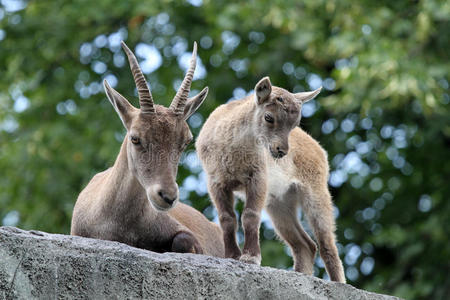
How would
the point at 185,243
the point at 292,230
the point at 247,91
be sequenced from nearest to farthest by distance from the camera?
the point at 185,243 → the point at 292,230 → the point at 247,91

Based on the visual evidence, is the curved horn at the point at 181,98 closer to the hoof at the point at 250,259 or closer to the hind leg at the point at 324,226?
the hoof at the point at 250,259

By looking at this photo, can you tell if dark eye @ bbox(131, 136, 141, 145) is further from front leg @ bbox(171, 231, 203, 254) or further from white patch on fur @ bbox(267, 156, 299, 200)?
white patch on fur @ bbox(267, 156, 299, 200)

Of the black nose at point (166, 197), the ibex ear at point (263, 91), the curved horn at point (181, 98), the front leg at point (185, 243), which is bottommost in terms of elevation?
the front leg at point (185, 243)

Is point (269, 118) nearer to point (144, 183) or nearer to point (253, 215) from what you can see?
point (253, 215)

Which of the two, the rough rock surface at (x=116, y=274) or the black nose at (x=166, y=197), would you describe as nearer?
the rough rock surface at (x=116, y=274)

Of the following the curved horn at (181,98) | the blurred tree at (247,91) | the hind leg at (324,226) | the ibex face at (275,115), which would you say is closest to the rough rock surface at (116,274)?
the curved horn at (181,98)

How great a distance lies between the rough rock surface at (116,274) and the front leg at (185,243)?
0.87 m

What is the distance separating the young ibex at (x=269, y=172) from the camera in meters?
6.40

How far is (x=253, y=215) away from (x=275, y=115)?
2.75ft

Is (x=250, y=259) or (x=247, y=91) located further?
(x=247, y=91)

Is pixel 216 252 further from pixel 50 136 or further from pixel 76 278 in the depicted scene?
pixel 50 136

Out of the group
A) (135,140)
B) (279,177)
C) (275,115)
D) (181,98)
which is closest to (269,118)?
(275,115)

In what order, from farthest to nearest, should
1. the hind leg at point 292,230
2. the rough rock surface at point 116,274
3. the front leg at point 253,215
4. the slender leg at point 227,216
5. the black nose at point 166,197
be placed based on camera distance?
the hind leg at point 292,230
the slender leg at point 227,216
the front leg at point 253,215
the black nose at point 166,197
the rough rock surface at point 116,274

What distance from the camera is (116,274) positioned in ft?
15.9
